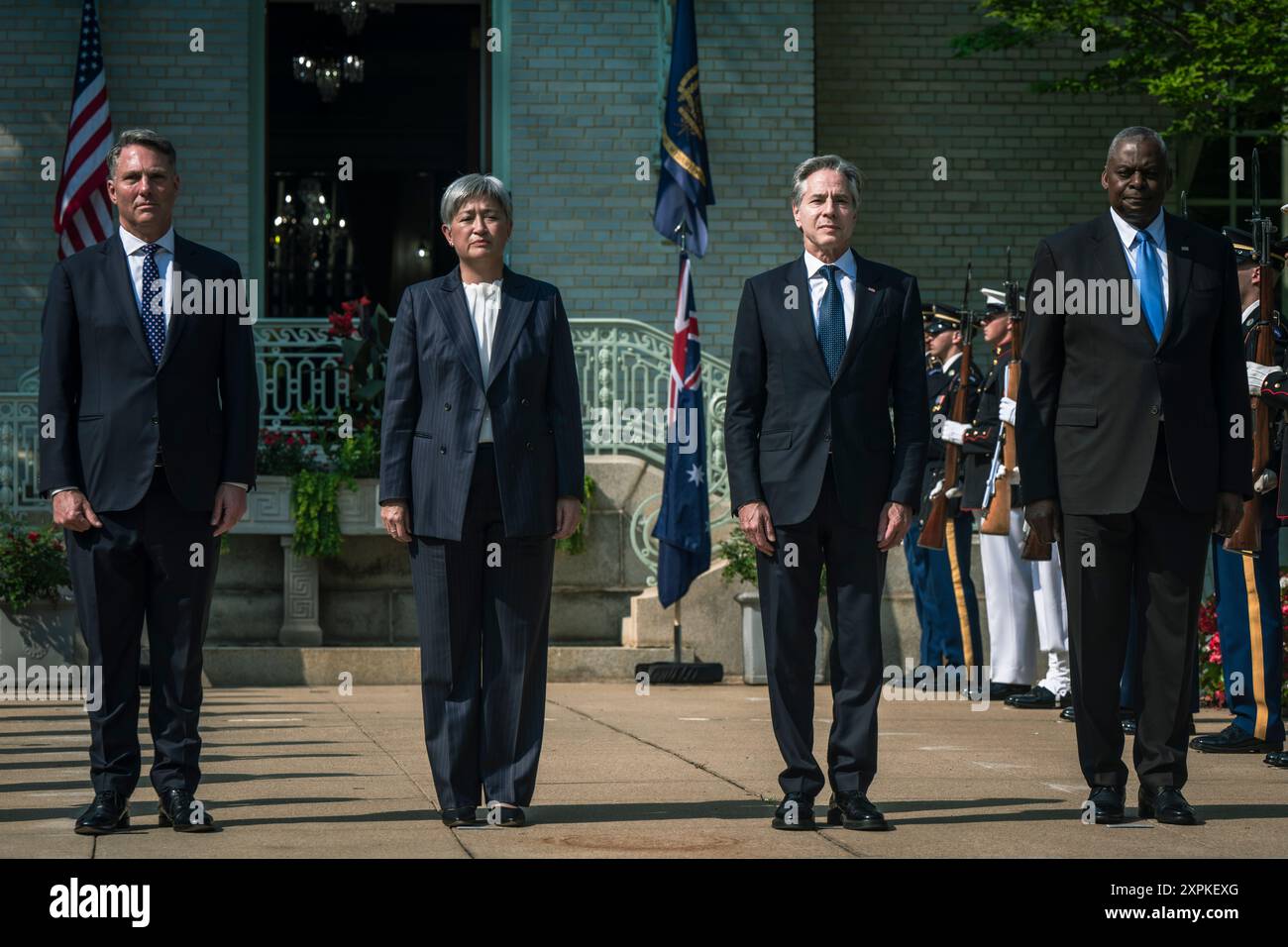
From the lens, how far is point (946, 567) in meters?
13.3

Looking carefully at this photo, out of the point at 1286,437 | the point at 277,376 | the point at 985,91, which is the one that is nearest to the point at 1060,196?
the point at 985,91

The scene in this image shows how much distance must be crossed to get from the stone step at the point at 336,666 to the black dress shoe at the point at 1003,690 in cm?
297

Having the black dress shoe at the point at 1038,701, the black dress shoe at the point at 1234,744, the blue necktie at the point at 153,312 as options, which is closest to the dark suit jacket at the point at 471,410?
the blue necktie at the point at 153,312

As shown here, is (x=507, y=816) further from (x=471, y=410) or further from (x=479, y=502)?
(x=471, y=410)

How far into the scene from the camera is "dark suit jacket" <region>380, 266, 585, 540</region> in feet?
21.7

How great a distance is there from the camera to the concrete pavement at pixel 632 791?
611 cm

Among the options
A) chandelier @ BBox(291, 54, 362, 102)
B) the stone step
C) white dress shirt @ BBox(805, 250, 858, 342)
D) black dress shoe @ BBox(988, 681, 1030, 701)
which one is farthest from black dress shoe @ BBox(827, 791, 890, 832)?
chandelier @ BBox(291, 54, 362, 102)

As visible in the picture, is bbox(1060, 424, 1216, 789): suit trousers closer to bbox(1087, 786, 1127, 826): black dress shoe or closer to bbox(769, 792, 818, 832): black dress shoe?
bbox(1087, 786, 1127, 826): black dress shoe

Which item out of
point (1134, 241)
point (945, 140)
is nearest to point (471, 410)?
point (1134, 241)

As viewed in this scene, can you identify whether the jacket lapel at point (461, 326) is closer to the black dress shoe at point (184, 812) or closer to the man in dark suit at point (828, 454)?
the man in dark suit at point (828, 454)

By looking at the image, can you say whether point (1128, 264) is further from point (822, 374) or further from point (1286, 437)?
point (1286, 437)

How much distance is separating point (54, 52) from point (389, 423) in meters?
12.6

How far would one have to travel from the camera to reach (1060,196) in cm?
1986

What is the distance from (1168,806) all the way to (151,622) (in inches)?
135
